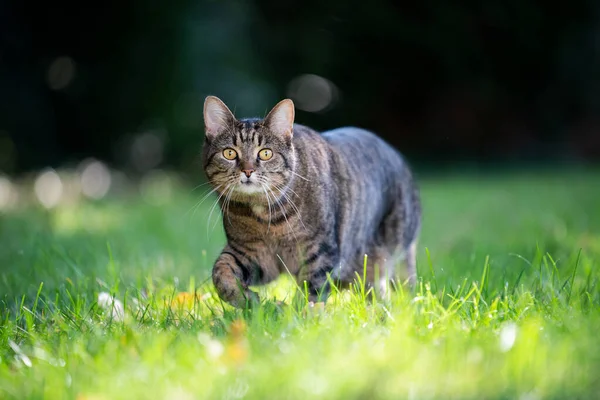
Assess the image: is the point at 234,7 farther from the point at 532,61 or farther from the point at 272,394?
the point at 272,394

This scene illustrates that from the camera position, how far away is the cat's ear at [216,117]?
113 inches

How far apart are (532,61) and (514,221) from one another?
703 centimetres

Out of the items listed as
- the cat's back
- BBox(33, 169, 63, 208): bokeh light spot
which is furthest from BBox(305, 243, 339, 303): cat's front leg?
BBox(33, 169, 63, 208): bokeh light spot

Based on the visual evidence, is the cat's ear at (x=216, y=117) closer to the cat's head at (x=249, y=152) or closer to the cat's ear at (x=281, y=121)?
the cat's head at (x=249, y=152)

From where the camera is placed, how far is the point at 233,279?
2.61 m

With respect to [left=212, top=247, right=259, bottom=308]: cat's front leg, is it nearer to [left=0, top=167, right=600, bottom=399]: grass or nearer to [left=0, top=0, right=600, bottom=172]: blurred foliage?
[left=0, top=167, right=600, bottom=399]: grass

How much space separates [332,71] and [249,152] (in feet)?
33.1

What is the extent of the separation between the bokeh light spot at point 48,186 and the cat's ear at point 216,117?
606 centimetres

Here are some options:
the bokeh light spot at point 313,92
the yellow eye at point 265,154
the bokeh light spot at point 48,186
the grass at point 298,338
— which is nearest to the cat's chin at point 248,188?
the yellow eye at point 265,154

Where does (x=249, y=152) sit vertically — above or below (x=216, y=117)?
below

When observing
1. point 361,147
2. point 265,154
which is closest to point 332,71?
point 361,147

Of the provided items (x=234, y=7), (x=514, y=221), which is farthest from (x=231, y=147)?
(x=234, y=7)

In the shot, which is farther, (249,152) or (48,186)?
(48,186)

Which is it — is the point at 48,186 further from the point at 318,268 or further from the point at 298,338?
the point at 298,338
